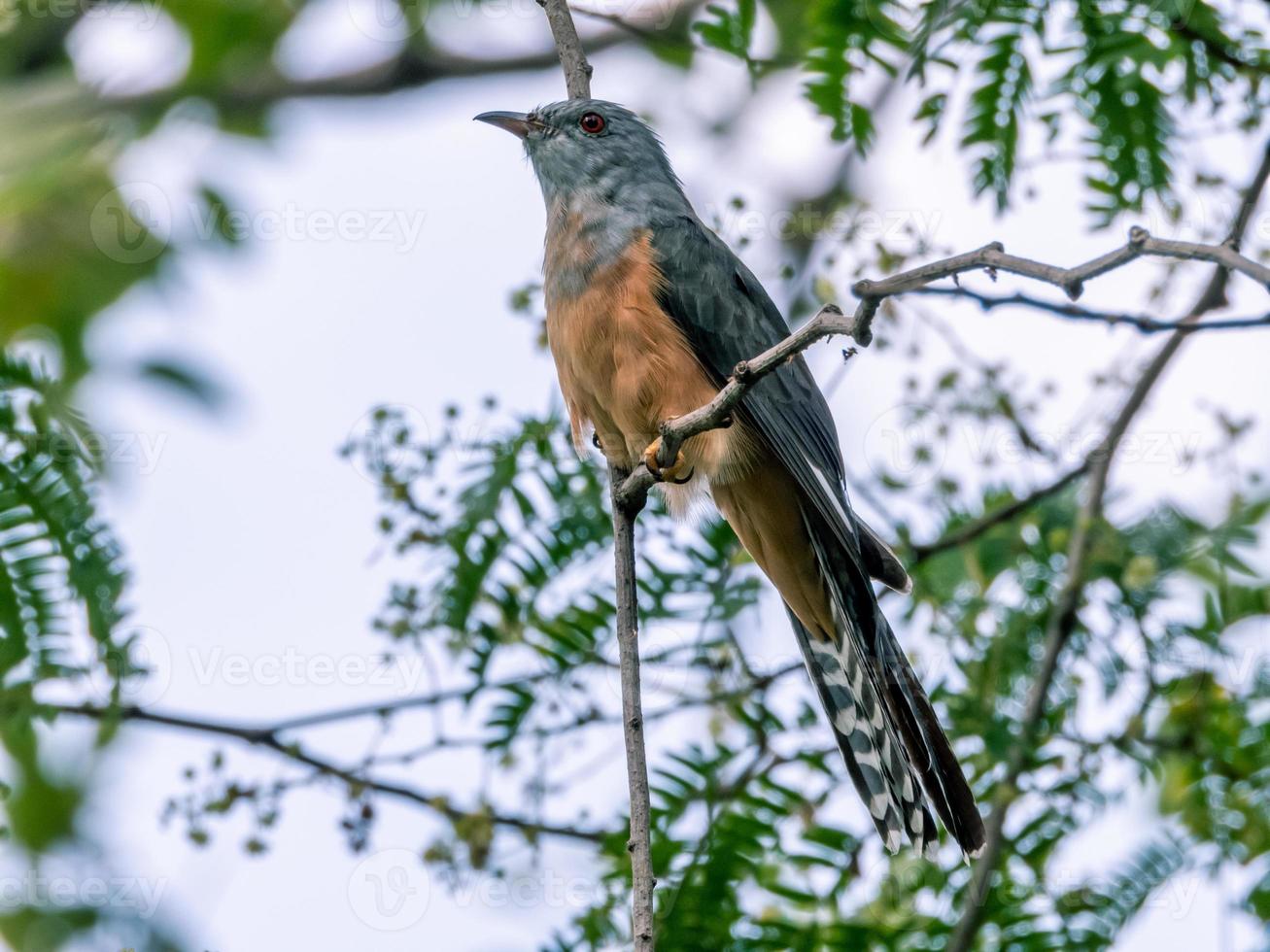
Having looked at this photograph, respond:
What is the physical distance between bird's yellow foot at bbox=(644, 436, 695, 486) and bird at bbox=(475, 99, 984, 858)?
2 cm

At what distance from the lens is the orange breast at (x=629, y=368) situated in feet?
14.9

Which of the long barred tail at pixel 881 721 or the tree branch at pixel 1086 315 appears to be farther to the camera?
the long barred tail at pixel 881 721

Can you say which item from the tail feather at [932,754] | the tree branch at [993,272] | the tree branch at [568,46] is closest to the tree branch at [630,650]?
the tree branch at [568,46]

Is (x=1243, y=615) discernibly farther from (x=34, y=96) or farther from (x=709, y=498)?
(x=34, y=96)

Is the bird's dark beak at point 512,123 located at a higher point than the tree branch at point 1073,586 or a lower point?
higher

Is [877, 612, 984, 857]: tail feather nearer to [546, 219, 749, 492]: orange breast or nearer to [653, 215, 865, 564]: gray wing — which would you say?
[653, 215, 865, 564]: gray wing

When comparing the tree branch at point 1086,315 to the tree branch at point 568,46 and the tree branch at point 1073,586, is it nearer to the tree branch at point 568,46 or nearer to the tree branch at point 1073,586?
the tree branch at point 1073,586

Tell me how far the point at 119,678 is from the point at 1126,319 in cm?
251

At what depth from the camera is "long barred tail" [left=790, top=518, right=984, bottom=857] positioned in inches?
157

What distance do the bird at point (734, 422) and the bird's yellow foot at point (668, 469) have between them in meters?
0.02

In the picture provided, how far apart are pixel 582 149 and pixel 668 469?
76.5 inches

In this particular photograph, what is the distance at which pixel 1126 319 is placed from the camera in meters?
2.82

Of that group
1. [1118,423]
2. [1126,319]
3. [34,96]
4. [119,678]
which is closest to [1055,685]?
[1118,423]

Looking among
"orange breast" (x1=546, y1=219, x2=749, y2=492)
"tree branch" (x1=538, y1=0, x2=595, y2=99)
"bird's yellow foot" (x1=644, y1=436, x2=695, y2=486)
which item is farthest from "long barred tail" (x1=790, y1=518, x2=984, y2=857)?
"tree branch" (x1=538, y1=0, x2=595, y2=99)
